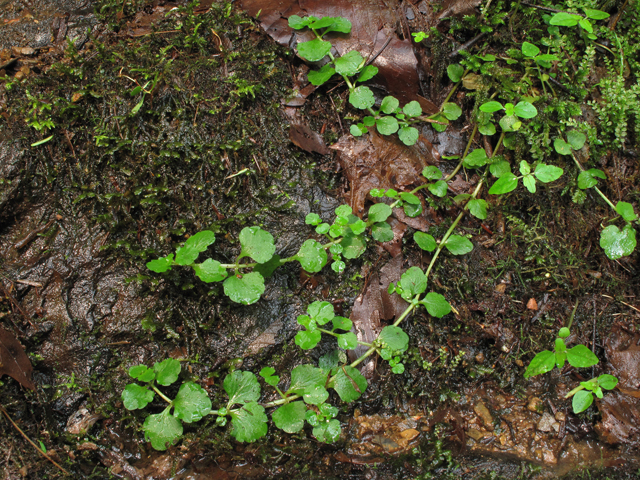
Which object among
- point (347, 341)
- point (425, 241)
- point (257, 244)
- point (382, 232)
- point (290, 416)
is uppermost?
point (257, 244)

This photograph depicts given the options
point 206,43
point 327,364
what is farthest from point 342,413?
point 206,43

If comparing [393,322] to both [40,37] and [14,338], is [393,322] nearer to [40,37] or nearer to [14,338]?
[14,338]

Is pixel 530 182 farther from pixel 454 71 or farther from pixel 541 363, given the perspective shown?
pixel 541 363

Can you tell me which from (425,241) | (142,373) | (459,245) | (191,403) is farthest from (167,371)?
(459,245)

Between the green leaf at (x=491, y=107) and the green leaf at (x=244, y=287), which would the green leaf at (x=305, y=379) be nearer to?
the green leaf at (x=244, y=287)

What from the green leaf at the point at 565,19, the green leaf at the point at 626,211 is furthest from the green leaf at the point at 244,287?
the green leaf at the point at 565,19

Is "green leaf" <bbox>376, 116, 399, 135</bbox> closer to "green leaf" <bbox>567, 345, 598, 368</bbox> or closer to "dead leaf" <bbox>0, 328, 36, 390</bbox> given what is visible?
"green leaf" <bbox>567, 345, 598, 368</bbox>
